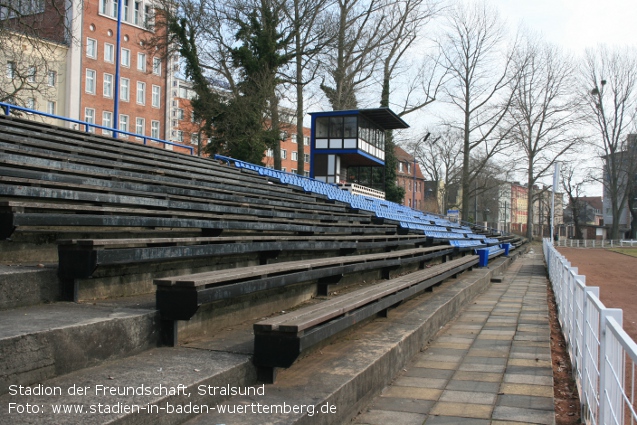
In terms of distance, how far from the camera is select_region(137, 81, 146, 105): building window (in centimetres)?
4650

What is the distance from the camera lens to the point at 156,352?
347 cm

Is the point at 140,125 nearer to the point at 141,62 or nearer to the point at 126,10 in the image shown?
the point at 141,62

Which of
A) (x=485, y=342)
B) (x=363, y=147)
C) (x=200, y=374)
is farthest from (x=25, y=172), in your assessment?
(x=363, y=147)

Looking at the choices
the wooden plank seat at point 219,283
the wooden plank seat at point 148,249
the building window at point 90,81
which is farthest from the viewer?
the building window at point 90,81

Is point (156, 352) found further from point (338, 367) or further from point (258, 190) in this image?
point (258, 190)

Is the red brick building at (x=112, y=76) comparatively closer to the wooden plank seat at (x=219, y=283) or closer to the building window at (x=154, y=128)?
the building window at (x=154, y=128)

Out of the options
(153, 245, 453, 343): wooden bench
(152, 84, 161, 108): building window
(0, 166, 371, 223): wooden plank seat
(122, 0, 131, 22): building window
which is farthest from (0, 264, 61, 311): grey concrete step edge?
(152, 84, 161, 108): building window

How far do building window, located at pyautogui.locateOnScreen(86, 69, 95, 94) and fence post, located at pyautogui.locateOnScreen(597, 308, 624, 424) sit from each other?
4400 centimetres

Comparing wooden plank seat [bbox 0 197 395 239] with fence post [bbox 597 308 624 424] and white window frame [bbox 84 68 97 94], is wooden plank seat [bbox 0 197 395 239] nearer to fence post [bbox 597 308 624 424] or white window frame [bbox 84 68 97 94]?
fence post [bbox 597 308 624 424]

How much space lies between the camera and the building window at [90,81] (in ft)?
137

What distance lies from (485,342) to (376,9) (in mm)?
27405

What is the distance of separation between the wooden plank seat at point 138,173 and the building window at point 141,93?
35813mm

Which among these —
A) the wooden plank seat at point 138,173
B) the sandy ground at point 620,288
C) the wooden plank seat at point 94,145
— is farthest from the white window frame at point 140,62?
the sandy ground at point 620,288

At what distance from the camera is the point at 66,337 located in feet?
9.43
